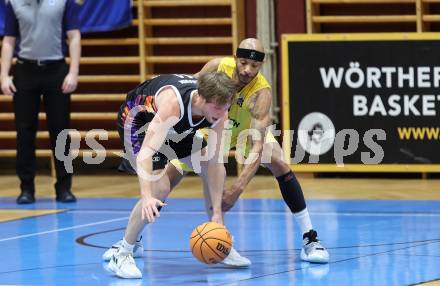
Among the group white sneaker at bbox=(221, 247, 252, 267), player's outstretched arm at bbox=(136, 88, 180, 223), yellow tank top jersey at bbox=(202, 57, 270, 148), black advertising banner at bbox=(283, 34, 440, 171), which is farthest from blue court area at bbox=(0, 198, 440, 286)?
black advertising banner at bbox=(283, 34, 440, 171)

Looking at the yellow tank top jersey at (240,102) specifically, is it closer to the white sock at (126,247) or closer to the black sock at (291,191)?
the black sock at (291,191)

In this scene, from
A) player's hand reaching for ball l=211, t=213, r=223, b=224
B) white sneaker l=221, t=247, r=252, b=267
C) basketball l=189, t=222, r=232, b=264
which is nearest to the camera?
basketball l=189, t=222, r=232, b=264

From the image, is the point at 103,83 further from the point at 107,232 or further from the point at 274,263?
the point at 274,263

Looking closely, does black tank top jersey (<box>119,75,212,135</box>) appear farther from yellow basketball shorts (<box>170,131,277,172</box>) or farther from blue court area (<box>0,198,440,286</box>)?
blue court area (<box>0,198,440,286</box>)

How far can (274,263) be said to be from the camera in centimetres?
665

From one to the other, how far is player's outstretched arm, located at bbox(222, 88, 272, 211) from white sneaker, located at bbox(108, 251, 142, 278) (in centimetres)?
64

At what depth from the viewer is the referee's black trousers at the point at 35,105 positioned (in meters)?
9.60

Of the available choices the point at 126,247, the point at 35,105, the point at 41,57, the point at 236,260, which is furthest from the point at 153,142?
the point at 35,105

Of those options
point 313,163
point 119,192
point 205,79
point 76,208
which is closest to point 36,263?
point 205,79

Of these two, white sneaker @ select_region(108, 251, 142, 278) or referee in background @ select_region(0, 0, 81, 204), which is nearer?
white sneaker @ select_region(108, 251, 142, 278)

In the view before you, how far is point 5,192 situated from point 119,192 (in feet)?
3.87

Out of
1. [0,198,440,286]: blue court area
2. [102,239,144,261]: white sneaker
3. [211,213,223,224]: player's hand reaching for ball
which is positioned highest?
[211,213,223,224]: player's hand reaching for ball

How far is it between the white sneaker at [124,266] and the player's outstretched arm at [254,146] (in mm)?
643

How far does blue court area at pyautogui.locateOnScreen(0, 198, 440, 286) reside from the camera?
245 inches
